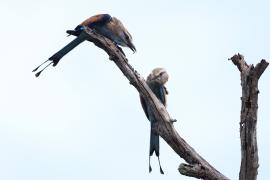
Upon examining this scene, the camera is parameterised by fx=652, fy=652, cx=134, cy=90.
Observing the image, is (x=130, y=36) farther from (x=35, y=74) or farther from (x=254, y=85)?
(x=254, y=85)

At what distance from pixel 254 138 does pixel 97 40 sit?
231 centimetres

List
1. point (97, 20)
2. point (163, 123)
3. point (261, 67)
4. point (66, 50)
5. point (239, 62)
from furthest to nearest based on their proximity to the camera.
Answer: point (97, 20) < point (66, 50) < point (163, 123) < point (239, 62) < point (261, 67)

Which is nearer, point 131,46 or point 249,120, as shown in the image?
point 249,120

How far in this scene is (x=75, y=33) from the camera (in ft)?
22.3

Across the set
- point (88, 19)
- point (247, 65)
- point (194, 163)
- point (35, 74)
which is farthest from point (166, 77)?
point (247, 65)

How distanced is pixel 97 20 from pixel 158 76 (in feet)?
3.13

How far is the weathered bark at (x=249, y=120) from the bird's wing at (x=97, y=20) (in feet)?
9.03

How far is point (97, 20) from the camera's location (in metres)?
7.29

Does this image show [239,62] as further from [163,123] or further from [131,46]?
[131,46]

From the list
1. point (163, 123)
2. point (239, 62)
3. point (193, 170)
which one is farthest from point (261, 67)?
point (163, 123)

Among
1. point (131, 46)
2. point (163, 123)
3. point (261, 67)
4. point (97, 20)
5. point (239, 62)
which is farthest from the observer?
point (131, 46)

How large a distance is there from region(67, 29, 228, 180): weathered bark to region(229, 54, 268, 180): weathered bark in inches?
12.1

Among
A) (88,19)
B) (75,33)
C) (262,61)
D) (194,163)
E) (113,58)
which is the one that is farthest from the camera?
(88,19)

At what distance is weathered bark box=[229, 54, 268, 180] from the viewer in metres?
4.73
